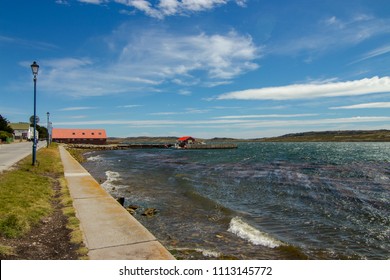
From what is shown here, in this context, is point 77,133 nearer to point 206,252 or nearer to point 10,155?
point 10,155

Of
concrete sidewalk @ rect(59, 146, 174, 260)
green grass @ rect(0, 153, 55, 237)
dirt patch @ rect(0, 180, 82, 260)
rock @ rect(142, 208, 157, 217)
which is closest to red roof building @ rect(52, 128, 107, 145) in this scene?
green grass @ rect(0, 153, 55, 237)

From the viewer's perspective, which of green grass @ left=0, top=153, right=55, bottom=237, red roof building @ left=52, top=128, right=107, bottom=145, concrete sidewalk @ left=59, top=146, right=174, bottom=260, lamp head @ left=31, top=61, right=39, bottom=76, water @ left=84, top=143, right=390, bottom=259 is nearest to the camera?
concrete sidewalk @ left=59, top=146, right=174, bottom=260

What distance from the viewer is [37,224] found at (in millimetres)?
7789

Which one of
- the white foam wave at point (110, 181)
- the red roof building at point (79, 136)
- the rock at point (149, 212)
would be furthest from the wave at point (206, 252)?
the red roof building at point (79, 136)

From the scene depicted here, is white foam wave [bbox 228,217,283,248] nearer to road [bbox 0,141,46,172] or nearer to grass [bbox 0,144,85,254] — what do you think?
grass [bbox 0,144,85,254]

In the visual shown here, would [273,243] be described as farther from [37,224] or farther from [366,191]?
[366,191]

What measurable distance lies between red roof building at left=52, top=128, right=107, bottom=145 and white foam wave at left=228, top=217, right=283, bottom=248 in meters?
114

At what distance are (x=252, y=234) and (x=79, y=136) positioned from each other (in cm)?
11804

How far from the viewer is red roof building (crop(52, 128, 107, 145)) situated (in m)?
114

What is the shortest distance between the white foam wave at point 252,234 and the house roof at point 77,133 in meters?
114

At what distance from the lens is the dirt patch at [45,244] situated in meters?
5.78

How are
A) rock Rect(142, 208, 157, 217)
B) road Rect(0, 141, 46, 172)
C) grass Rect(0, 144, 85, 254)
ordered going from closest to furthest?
grass Rect(0, 144, 85, 254), rock Rect(142, 208, 157, 217), road Rect(0, 141, 46, 172)
